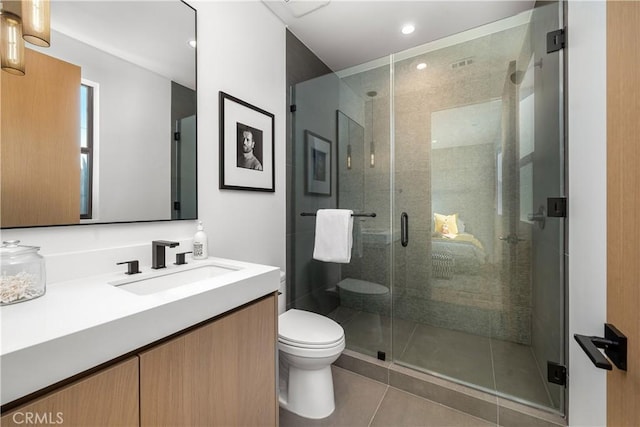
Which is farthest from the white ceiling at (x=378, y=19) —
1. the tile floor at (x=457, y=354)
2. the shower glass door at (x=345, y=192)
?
the tile floor at (x=457, y=354)

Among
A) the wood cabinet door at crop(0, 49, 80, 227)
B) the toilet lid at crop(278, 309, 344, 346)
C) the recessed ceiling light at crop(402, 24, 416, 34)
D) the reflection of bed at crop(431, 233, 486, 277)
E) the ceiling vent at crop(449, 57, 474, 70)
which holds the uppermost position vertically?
the recessed ceiling light at crop(402, 24, 416, 34)

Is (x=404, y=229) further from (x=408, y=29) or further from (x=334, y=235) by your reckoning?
(x=408, y=29)

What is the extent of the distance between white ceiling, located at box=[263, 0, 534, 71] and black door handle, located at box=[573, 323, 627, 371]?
6.79ft

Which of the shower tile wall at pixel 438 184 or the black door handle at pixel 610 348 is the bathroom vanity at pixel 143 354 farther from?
the shower tile wall at pixel 438 184

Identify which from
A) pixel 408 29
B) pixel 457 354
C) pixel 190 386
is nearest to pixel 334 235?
pixel 457 354

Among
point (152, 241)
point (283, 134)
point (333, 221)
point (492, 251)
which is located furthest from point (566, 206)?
point (152, 241)

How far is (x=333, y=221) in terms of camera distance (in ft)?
6.38

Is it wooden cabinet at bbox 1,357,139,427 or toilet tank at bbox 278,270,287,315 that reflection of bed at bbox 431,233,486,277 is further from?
wooden cabinet at bbox 1,357,139,427

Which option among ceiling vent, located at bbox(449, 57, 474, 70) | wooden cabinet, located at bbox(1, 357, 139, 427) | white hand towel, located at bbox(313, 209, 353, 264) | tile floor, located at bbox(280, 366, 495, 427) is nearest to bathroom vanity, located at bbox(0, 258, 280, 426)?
wooden cabinet, located at bbox(1, 357, 139, 427)

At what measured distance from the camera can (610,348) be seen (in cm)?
52

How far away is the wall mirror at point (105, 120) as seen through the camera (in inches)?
33.2

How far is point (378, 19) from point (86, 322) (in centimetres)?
233

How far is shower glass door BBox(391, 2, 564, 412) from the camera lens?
59.5 inches

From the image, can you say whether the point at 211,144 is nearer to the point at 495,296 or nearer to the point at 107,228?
the point at 107,228
